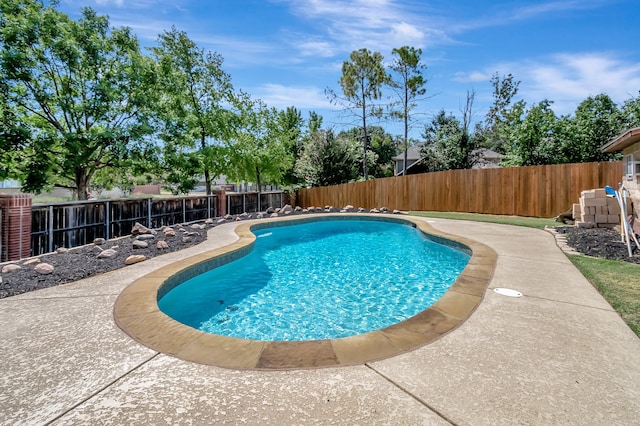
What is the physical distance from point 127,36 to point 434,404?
1781 cm

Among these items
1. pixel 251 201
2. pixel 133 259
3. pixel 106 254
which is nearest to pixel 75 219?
pixel 106 254

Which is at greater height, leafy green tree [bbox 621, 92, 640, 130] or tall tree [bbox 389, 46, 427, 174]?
tall tree [bbox 389, 46, 427, 174]

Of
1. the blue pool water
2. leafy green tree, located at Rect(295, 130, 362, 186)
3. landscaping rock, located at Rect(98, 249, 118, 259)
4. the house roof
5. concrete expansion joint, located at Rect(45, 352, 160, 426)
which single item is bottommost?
the blue pool water

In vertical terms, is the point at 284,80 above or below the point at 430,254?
above

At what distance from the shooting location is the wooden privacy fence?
10953mm

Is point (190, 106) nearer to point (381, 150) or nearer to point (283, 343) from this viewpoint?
point (283, 343)

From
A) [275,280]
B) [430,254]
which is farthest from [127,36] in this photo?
[430,254]

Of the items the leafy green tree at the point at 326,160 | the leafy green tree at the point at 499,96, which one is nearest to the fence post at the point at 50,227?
the leafy green tree at the point at 326,160

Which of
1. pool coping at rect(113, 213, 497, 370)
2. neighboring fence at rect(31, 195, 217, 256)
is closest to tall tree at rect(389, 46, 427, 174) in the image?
neighboring fence at rect(31, 195, 217, 256)

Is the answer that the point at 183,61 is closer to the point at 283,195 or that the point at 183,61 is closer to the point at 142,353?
the point at 283,195

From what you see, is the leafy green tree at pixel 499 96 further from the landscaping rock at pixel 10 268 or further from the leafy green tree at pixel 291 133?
the landscaping rock at pixel 10 268

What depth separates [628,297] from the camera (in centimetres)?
348

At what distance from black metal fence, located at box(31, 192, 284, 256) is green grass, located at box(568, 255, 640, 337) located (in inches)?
372

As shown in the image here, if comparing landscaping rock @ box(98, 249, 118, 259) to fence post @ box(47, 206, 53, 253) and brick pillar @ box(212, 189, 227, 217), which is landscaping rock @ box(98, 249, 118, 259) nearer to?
fence post @ box(47, 206, 53, 253)
